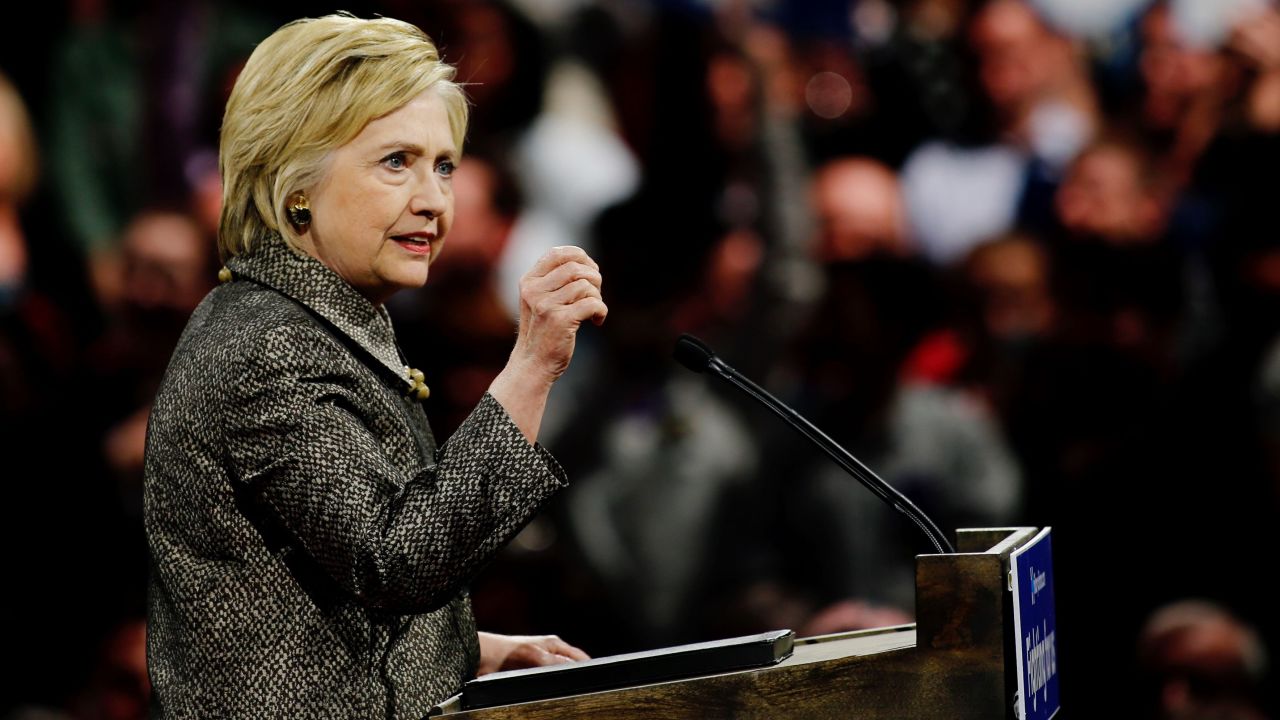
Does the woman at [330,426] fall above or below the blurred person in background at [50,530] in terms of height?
above

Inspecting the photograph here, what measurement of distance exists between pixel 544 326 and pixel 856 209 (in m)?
3.05

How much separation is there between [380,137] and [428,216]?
0.35 feet

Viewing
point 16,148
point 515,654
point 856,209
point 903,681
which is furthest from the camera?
point 16,148

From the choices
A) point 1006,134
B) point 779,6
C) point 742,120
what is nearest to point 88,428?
point 742,120

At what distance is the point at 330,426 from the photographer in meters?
1.50

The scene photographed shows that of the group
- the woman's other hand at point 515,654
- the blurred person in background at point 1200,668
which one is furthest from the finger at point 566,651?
the blurred person in background at point 1200,668

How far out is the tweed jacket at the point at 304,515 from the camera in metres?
1.46

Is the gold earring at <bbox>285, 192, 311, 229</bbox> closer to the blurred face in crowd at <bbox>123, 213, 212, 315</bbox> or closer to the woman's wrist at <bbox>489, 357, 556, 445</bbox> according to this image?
the woman's wrist at <bbox>489, 357, 556, 445</bbox>

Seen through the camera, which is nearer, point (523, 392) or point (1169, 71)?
point (523, 392)

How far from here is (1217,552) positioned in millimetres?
3742

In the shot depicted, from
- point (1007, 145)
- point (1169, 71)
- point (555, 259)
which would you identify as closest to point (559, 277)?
point (555, 259)

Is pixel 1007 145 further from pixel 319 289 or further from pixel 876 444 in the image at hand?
pixel 319 289

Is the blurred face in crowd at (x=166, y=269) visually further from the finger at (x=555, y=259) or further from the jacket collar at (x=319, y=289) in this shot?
the finger at (x=555, y=259)

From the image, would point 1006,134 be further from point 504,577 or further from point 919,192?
point 504,577
